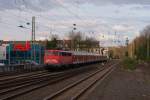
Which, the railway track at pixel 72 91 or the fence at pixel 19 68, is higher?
the fence at pixel 19 68

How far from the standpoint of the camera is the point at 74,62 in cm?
5994

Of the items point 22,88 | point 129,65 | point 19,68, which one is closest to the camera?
point 22,88

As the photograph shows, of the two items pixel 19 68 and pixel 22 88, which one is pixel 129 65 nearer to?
pixel 19 68

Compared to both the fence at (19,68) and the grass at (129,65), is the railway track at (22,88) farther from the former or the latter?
the grass at (129,65)

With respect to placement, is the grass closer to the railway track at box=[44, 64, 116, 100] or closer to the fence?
the fence

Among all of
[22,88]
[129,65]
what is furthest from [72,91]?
[129,65]

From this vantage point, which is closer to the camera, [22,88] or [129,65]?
[22,88]

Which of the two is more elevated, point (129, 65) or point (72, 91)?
point (129, 65)

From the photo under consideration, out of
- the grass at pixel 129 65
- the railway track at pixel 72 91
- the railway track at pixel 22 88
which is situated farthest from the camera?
the grass at pixel 129 65

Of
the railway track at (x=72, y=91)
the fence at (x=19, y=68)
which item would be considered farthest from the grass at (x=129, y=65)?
the railway track at (x=72, y=91)

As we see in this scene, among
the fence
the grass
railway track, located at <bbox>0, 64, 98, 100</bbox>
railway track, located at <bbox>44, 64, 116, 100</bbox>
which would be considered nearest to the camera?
railway track, located at <bbox>44, 64, 116, 100</bbox>

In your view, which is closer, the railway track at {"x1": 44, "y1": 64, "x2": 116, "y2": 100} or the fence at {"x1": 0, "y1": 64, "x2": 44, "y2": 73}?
the railway track at {"x1": 44, "y1": 64, "x2": 116, "y2": 100}

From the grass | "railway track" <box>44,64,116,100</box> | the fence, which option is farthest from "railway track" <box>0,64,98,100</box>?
the grass

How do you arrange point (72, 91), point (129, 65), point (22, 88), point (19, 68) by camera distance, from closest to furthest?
point (72, 91) → point (22, 88) → point (19, 68) → point (129, 65)
